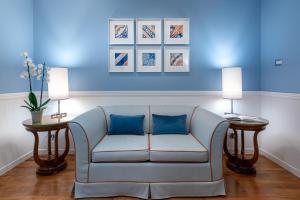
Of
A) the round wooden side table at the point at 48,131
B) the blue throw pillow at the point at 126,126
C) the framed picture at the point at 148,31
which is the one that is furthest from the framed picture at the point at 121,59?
the round wooden side table at the point at 48,131

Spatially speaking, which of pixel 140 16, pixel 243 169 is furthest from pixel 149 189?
pixel 140 16

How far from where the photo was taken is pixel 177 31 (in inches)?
123

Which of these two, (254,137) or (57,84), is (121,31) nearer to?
(57,84)

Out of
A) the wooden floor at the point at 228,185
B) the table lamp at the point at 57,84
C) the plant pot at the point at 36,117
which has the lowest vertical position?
the wooden floor at the point at 228,185

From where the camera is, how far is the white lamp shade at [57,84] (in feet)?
8.81

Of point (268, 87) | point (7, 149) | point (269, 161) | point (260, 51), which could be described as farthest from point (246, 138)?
point (7, 149)

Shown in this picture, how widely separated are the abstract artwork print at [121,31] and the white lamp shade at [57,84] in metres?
0.97

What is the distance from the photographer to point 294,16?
2514 mm

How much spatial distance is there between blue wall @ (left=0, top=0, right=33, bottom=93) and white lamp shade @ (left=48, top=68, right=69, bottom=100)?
539mm

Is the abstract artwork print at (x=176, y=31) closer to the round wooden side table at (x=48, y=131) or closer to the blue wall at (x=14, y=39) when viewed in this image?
the round wooden side table at (x=48, y=131)

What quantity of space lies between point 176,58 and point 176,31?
1.34ft

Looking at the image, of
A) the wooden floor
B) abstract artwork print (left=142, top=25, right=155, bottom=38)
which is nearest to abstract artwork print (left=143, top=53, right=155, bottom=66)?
abstract artwork print (left=142, top=25, right=155, bottom=38)

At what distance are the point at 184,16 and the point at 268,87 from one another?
5.42ft

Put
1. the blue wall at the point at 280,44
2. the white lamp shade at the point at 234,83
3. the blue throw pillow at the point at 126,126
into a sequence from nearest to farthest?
1. the blue wall at the point at 280,44
2. the blue throw pillow at the point at 126,126
3. the white lamp shade at the point at 234,83
